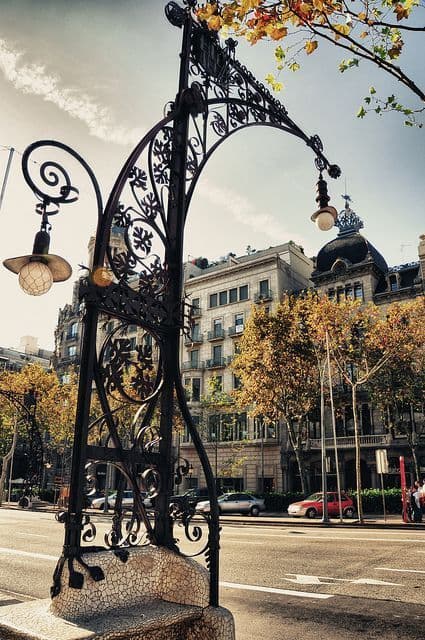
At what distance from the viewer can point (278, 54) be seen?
5242 mm

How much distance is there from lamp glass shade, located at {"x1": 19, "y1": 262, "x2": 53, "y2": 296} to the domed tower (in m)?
36.1

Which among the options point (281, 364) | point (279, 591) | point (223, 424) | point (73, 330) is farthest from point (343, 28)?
point (73, 330)

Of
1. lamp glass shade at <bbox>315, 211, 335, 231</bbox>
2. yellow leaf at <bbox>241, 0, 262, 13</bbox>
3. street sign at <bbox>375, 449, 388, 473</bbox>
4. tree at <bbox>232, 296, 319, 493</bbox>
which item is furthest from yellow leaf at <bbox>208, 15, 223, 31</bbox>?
tree at <bbox>232, 296, 319, 493</bbox>

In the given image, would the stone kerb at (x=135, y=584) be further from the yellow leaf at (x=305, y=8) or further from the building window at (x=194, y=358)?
the building window at (x=194, y=358)

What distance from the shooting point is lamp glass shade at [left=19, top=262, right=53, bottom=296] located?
3732mm

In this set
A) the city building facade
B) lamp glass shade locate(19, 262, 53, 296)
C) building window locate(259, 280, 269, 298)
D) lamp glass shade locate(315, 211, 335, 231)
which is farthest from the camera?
building window locate(259, 280, 269, 298)

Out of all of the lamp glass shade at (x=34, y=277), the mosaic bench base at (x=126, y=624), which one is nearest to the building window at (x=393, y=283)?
the lamp glass shade at (x=34, y=277)

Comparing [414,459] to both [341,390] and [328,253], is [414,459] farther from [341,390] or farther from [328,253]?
[328,253]

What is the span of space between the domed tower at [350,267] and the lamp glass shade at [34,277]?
3612 centimetres

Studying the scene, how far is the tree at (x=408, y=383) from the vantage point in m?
28.4

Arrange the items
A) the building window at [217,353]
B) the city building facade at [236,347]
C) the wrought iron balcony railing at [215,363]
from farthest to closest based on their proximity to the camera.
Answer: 1. the building window at [217,353]
2. the wrought iron balcony railing at [215,363]
3. the city building facade at [236,347]

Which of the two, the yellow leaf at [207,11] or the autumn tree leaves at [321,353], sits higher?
the autumn tree leaves at [321,353]

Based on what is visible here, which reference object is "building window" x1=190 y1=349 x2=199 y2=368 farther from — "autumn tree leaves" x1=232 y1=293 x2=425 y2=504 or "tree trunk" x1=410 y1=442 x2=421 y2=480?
"tree trunk" x1=410 y1=442 x2=421 y2=480

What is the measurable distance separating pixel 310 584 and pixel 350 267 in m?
33.9
